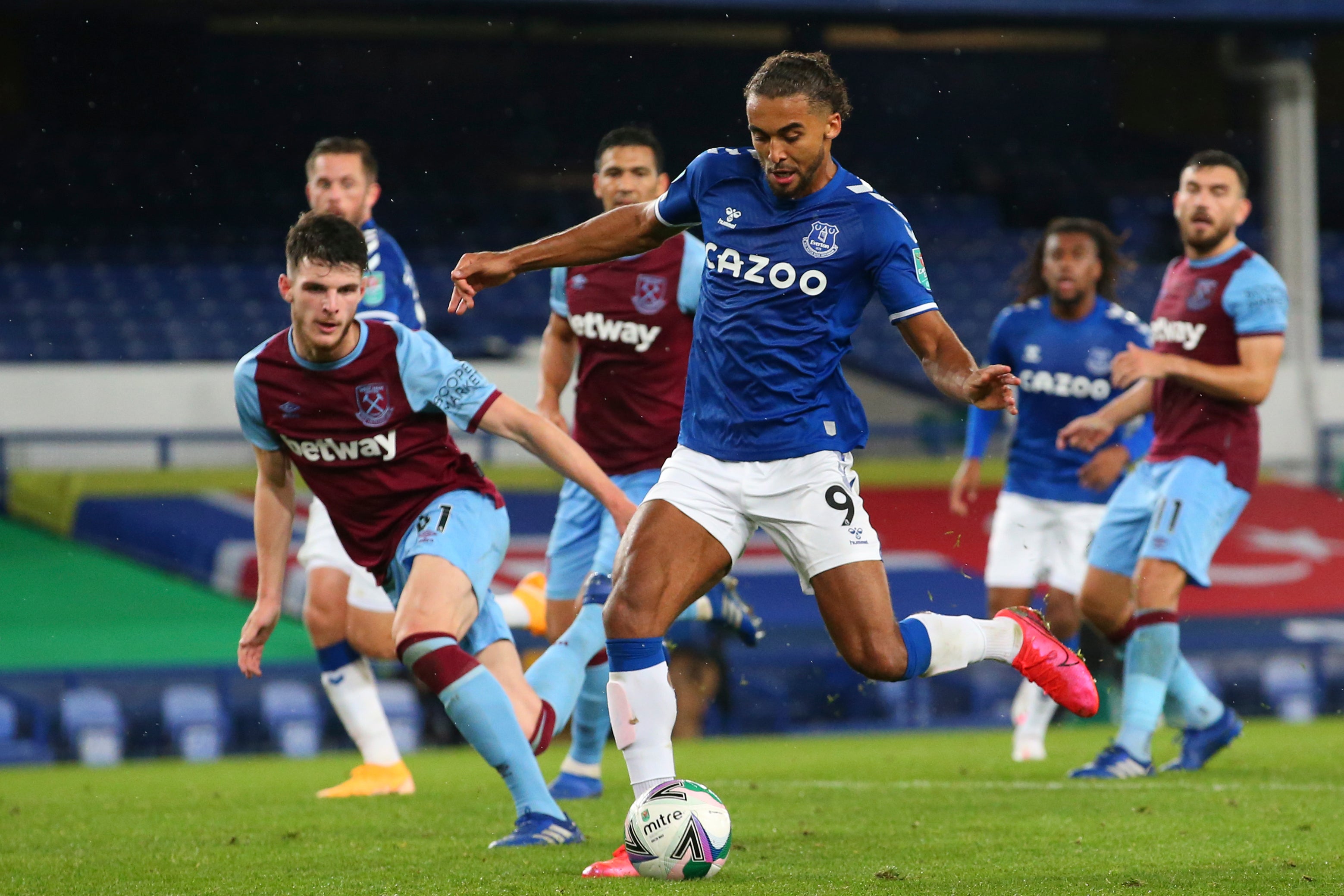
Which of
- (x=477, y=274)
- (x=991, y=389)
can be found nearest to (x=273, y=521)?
(x=477, y=274)

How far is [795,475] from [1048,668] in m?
1.12

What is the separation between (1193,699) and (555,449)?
12.2 feet

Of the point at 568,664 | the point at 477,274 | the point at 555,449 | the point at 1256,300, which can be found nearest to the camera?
the point at 477,274

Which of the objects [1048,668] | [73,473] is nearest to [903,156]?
[73,473]

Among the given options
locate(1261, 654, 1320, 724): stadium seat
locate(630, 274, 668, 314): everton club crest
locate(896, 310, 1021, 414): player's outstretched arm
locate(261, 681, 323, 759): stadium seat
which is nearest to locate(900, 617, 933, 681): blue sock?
locate(896, 310, 1021, 414): player's outstretched arm

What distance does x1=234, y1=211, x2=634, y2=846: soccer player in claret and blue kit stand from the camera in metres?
5.10

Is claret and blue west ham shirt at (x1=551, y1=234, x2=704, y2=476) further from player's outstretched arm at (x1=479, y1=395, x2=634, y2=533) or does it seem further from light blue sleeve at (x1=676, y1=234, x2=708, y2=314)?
player's outstretched arm at (x1=479, y1=395, x2=634, y2=533)

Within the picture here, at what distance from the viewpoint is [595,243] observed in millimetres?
5027

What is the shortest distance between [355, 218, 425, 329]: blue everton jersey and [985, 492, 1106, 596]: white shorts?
3.26 meters

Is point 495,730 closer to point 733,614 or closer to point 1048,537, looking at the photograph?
point 733,614

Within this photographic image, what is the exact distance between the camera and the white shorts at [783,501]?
4793 millimetres

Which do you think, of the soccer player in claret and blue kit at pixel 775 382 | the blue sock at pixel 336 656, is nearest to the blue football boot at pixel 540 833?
the soccer player in claret and blue kit at pixel 775 382

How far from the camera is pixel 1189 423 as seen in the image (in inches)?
292

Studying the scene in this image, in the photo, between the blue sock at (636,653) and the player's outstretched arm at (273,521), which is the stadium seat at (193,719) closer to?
the player's outstretched arm at (273,521)
